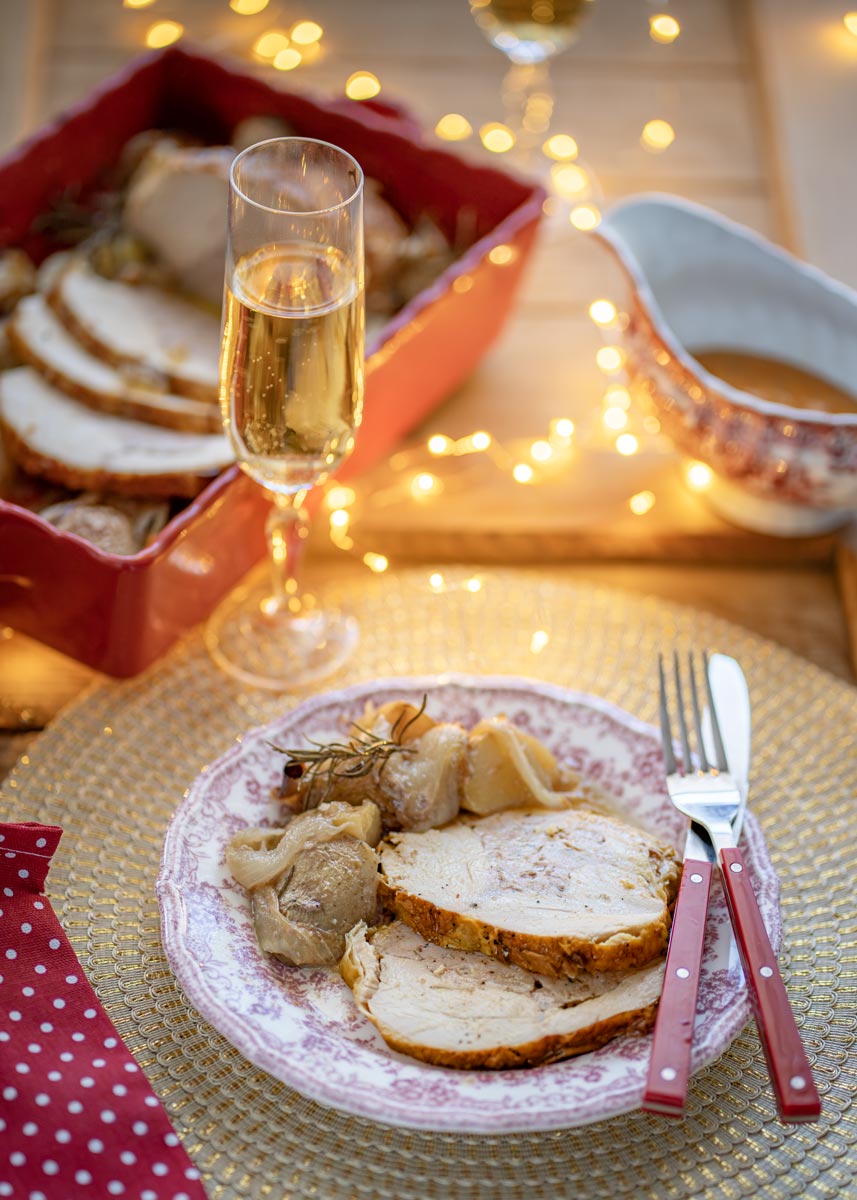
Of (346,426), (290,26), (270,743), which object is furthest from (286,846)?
(290,26)

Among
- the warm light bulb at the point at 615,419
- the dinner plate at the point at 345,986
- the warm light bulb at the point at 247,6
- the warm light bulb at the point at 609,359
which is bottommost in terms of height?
the warm light bulb at the point at 615,419

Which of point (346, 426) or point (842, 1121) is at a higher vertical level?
point (346, 426)

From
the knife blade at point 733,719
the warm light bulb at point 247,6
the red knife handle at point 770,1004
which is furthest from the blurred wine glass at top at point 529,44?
the red knife handle at point 770,1004

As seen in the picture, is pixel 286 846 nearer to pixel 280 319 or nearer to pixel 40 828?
pixel 40 828

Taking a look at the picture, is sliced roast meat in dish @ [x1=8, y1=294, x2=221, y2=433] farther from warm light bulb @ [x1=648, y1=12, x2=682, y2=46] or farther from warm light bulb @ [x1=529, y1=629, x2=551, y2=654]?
warm light bulb @ [x1=648, y1=12, x2=682, y2=46]

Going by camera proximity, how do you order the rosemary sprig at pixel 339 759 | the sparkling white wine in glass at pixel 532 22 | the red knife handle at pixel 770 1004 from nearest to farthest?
the red knife handle at pixel 770 1004 < the rosemary sprig at pixel 339 759 < the sparkling white wine in glass at pixel 532 22

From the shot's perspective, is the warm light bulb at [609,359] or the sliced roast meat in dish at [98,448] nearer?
the sliced roast meat in dish at [98,448]

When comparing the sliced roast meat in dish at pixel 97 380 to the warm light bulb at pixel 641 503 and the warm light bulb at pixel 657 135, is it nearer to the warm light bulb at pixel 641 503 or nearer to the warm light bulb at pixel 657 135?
the warm light bulb at pixel 641 503
